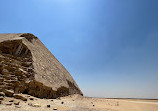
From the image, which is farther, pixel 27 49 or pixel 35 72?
pixel 27 49

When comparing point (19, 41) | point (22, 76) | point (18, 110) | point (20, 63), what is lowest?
point (18, 110)

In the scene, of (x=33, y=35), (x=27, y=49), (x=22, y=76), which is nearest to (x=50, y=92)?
(x=22, y=76)

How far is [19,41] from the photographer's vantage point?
9.49m

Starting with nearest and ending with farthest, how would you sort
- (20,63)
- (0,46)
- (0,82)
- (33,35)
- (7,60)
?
(0,82), (7,60), (20,63), (0,46), (33,35)

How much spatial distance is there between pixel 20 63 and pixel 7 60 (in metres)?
0.93

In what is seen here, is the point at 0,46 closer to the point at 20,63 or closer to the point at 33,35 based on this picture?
the point at 20,63

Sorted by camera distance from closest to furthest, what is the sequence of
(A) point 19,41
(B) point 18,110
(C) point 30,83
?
(B) point 18,110 → (C) point 30,83 → (A) point 19,41

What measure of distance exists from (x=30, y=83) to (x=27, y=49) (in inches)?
162

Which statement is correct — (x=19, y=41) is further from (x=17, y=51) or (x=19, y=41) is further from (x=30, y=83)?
(x=30, y=83)

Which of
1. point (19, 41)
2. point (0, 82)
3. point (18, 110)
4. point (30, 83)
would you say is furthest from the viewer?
point (19, 41)

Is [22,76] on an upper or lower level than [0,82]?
upper

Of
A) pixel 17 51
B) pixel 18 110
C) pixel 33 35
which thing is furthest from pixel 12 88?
pixel 33 35

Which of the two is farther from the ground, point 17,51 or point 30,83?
point 17,51

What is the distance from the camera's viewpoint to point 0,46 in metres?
8.80
